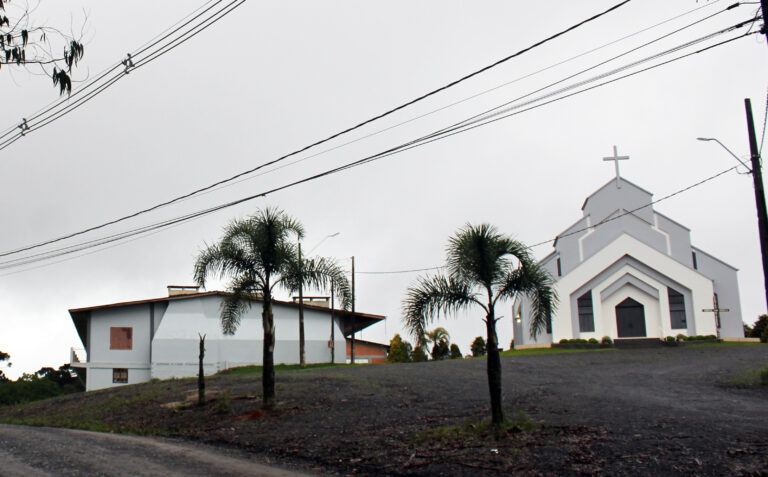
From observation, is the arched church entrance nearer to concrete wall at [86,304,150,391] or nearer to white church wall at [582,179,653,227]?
white church wall at [582,179,653,227]

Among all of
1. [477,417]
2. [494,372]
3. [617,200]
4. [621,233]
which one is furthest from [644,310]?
[494,372]

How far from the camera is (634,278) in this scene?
4756 cm

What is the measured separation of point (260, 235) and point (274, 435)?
7080 mm

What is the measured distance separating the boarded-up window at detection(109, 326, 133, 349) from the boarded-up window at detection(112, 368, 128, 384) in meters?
1.70

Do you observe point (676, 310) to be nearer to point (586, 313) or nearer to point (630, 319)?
point (630, 319)

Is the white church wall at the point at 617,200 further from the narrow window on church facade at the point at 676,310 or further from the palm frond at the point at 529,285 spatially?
the palm frond at the point at 529,285

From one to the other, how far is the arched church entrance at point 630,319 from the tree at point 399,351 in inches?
636

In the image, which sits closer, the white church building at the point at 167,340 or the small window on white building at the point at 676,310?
the small window on white building at the point at 676,310

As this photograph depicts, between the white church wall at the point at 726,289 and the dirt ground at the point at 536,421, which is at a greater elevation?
the white church wall at the point at 726,289

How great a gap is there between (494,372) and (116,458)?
8611mm

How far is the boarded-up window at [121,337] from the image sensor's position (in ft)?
164

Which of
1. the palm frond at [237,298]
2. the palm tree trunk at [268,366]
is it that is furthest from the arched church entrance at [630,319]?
the palm tree trunk at [268,366]

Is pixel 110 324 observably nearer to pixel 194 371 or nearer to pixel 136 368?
pixel 136 368

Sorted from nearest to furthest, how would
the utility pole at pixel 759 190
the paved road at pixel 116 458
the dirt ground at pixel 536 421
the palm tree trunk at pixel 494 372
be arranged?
the dirt ground at pixel 536 421 < the paved road at pixel 116 458 < the palm tree trunk at pixel 494 372 < the utility pole at pixel 759 190
